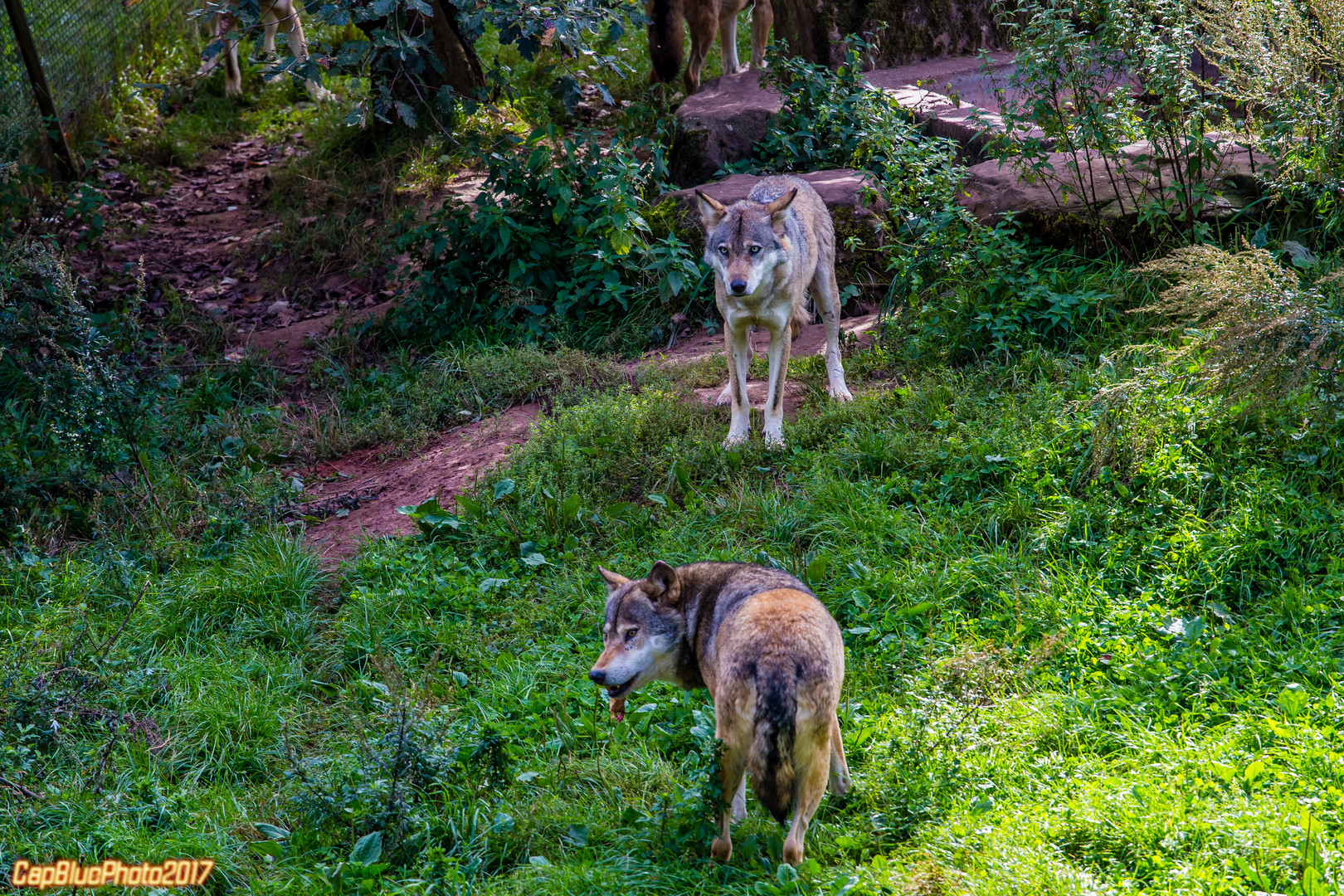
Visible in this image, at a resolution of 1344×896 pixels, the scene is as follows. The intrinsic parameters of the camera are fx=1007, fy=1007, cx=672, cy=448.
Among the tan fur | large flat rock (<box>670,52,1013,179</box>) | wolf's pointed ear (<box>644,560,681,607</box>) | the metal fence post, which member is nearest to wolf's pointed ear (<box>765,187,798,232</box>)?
large flat rock (<box>670,52,1013,179</box>)

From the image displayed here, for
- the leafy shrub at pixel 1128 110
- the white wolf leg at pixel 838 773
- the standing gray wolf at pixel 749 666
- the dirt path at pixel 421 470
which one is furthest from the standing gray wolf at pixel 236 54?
the white wolf leg at pixel 838 773

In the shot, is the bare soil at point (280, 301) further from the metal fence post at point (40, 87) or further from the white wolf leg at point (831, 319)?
the metal fence post at point (40, 87)

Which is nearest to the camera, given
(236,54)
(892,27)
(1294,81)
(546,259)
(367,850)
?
(367,850)

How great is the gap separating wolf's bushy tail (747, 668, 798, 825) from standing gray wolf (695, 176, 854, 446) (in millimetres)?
3338

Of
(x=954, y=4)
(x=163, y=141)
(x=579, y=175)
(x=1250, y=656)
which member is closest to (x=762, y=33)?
(x=954, y=4)

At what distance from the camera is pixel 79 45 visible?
11930 mm

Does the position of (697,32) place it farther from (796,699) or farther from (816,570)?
(796,699)

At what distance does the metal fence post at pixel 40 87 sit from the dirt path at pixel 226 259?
1.69 ft

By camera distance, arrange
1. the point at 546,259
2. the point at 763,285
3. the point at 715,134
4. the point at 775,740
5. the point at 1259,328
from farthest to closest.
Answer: the point at 715,134, the point at 546,259, the point at 763,285, the point at 1259,328, the point at 775,740

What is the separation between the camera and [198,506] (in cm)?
643

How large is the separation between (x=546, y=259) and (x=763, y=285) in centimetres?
307

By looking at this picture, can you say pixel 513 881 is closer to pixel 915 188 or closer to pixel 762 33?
pixel 915 188

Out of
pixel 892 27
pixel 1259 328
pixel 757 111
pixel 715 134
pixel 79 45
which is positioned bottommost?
pixel 1259 328

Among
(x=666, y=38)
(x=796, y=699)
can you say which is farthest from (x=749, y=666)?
(x=666, y=38)
